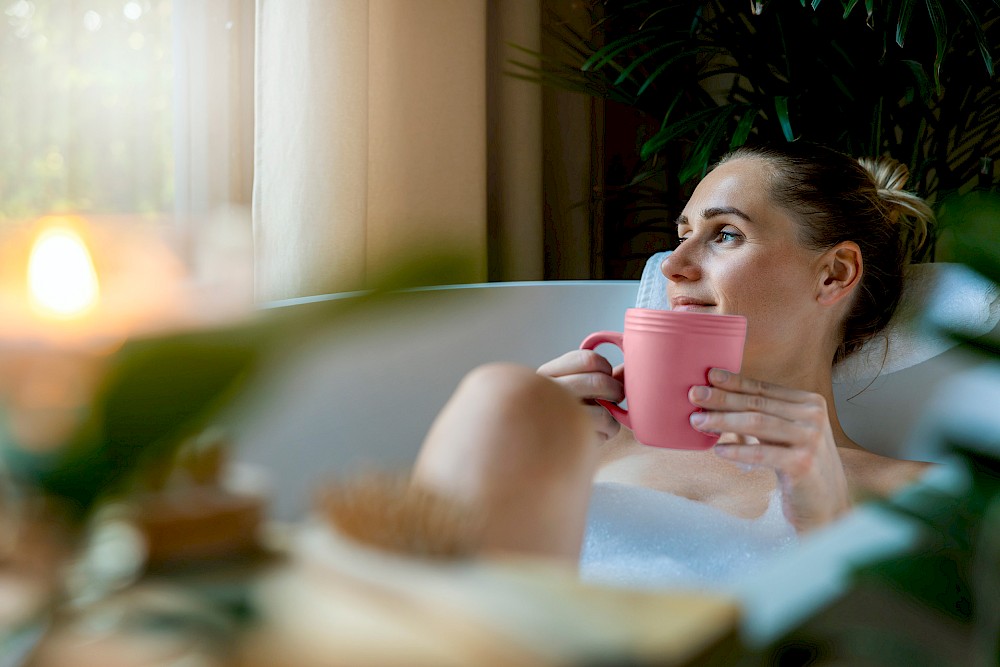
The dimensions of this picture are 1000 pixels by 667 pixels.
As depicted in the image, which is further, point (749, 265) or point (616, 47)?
point (616, 47)

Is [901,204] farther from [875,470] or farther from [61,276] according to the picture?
[61,276]

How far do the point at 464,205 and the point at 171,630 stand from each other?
1.82 m

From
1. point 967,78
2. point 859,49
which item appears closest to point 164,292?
point 859,49

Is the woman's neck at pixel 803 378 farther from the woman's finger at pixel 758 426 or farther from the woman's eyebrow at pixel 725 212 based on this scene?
the woman's finger at pixel 758 426

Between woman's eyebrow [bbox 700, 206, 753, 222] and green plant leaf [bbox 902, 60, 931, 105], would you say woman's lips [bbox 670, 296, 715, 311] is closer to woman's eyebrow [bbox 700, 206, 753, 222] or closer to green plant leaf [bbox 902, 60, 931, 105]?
woman's eyebrow [bbox 700, 206, 753, 222]

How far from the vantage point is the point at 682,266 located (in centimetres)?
125

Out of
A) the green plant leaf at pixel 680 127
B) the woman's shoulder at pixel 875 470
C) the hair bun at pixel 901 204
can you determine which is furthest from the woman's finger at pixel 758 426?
the green plant leaf at pixel 680 127

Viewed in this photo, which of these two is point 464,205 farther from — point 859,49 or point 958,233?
point 958,233

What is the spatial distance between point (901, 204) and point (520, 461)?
1.04 metres

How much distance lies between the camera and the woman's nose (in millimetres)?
1246

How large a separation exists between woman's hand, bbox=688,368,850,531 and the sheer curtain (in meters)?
0.70

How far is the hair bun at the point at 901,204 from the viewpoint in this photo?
1397 millimetres

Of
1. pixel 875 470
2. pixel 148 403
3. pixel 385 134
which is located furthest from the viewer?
pixel 385 134

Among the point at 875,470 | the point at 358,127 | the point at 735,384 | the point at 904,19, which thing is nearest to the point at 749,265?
the point at 875,470
